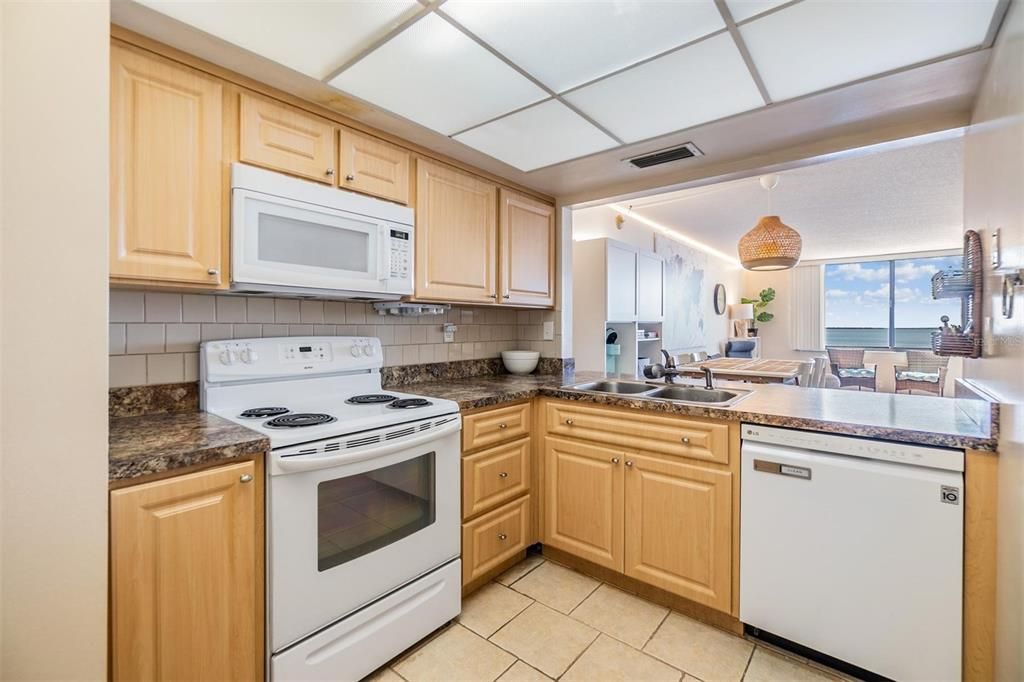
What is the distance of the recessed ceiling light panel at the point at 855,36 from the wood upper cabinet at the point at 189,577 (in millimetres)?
2007

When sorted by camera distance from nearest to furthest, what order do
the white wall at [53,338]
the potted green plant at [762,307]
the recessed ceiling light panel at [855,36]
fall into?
1. the white wall at [53,338]
2. the recessed ceiling light panel at [855,36]
3. the potted green plant at [762,307]

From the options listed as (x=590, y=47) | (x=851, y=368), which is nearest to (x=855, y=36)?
(x=590, y=47)

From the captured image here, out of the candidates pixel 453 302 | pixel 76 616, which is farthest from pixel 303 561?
pixel 453 302

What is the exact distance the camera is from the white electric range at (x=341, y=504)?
1.38 m

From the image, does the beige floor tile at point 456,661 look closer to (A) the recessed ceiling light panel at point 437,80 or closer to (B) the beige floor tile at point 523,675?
(B) the beige floor tile at point 523,675

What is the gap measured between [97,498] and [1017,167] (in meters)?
2.24

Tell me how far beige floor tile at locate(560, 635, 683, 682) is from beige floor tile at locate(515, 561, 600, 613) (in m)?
0.28

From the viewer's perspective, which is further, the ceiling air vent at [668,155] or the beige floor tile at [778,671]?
the ceiling air vent at [668,155]

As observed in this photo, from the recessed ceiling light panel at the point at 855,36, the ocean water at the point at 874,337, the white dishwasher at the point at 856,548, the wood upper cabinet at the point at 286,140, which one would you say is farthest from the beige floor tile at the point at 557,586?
the ocean water at the point at 874,337

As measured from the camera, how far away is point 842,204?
471 cm

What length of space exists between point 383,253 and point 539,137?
88cm

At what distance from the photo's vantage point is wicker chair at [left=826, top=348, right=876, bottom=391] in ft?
21.9

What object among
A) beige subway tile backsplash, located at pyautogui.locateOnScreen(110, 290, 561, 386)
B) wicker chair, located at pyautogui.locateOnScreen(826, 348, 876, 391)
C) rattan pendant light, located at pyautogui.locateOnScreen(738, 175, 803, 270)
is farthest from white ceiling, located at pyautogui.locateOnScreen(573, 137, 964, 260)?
beige subway tile backsplash, located at pyautogui.locateOnScreen(110, 290, 561, 386)

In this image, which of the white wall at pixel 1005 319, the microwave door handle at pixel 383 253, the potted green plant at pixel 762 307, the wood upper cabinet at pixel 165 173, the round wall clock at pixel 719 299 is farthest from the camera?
the potted green plant at pixel 762 307
